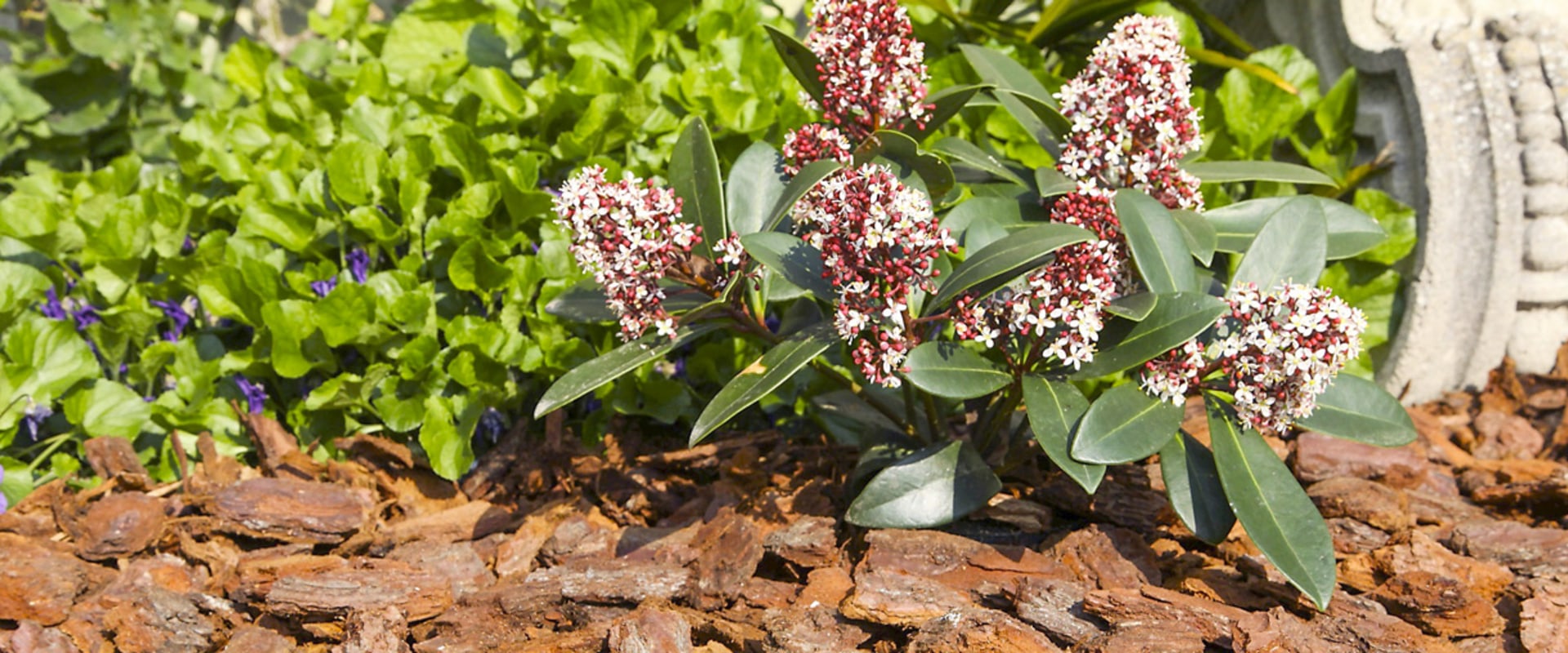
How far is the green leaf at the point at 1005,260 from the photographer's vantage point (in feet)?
5.18

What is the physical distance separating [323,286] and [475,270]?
1.20 feet

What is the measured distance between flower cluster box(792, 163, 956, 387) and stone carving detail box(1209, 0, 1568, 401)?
166cm

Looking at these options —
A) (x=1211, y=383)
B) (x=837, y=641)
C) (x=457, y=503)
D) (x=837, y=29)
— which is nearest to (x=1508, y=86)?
(x=1211, y=383)

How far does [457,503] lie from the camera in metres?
2.43

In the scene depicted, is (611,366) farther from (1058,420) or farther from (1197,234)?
(1197,234)

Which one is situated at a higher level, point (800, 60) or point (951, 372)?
point (800, 60)

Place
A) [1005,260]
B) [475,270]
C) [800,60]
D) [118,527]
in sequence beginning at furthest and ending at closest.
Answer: [475,270]
[118,527]
[800,60]
[1005,260]

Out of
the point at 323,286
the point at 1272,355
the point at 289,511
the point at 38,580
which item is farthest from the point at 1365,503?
the point at 38,580

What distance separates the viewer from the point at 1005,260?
1.59m

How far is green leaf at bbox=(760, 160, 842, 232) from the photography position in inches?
67.1

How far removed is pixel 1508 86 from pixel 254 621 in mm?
3001

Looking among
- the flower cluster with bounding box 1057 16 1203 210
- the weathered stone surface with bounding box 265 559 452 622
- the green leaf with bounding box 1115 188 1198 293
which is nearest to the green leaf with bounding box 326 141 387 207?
the weathered stone surface with bounding box 265 559 452 622

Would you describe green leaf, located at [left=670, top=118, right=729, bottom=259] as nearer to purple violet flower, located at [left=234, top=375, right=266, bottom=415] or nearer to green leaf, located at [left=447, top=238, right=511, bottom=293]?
green leaf, located at [left=447, top=238, right=511, bottom=293]

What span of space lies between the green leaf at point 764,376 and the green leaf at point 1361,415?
0.76 meters
